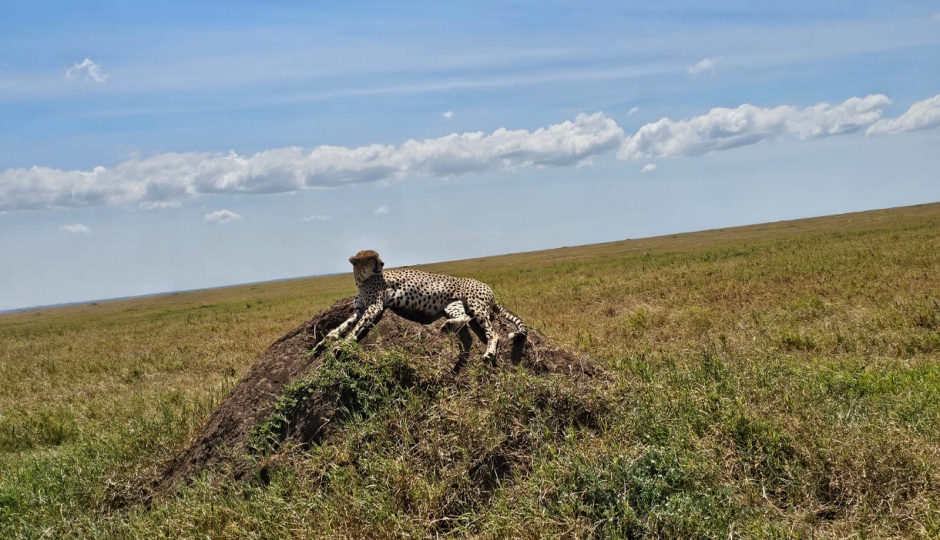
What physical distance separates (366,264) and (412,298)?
545 mm

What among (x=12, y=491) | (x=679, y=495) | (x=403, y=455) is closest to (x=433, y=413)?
(x=403, y=455)

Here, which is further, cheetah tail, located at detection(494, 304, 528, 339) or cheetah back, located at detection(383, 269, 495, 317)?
cheetah back, located at detection(383, 269, 495, 317)

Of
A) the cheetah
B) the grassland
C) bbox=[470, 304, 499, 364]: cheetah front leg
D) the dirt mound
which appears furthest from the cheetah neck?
the grassland

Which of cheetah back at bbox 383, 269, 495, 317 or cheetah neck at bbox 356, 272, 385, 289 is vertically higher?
cheetah neck at bbox 356, 272, 385, 289

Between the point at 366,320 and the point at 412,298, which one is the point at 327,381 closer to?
the point at 366,320

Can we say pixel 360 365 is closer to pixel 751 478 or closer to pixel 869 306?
pixel 751 478

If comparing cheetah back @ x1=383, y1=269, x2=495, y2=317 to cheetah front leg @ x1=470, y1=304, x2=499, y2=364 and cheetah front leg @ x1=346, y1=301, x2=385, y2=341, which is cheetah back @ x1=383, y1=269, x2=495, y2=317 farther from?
cheetah front leg @ x1=346, y1=301, x2=385, y2=341

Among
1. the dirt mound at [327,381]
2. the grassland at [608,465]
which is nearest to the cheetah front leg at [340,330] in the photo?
the dirt mound at [327,381]

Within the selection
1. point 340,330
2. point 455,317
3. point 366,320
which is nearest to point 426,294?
point 455,317

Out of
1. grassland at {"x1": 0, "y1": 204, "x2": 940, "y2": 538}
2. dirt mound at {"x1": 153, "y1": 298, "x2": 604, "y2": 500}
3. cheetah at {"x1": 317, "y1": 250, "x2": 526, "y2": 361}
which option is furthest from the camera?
cheetah at {"x1": 317, "y1": 250, "x2": 526, "y2": 361}

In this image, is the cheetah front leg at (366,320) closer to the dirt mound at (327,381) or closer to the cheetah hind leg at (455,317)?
the dirt mound at (327,381)

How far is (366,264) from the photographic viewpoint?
Answer: 685 centimetres

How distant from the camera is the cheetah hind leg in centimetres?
661

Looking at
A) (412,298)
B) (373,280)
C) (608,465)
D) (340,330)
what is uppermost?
(373,280)
